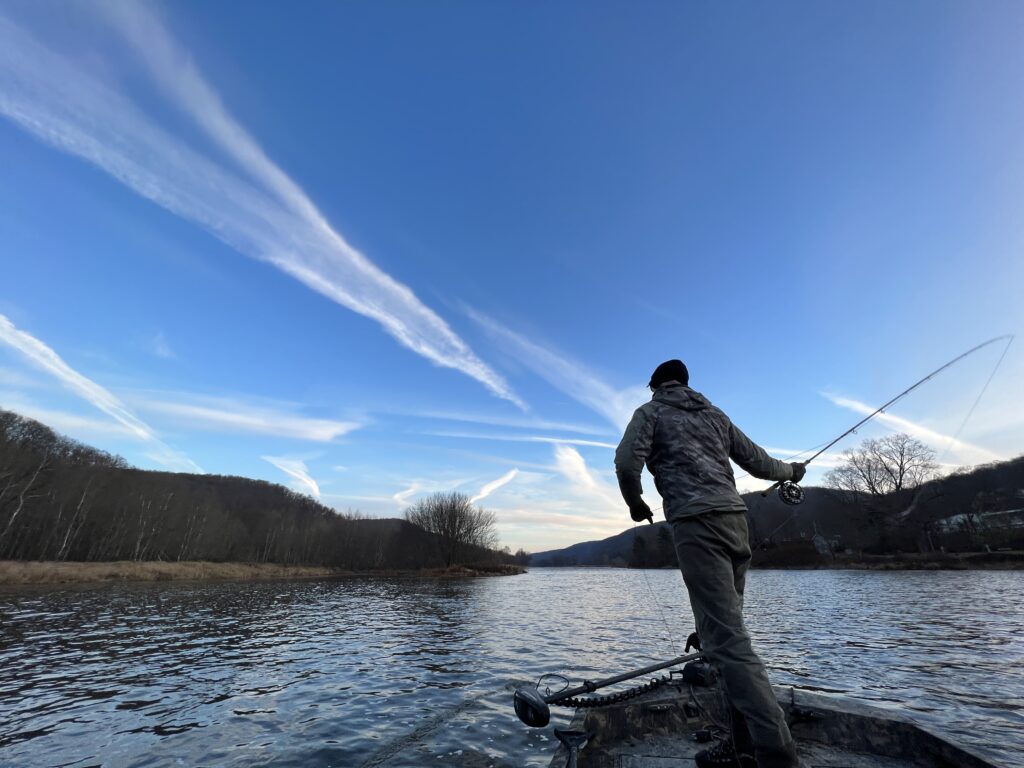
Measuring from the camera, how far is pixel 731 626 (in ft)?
12.1

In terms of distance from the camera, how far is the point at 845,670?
11195mm

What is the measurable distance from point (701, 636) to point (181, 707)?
10265 mm

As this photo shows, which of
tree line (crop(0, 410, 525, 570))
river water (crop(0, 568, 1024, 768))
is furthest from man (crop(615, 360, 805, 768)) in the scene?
tree line (crop(0, 410, 525, 570))

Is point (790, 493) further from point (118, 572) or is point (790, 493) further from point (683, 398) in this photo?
point (118, 572)

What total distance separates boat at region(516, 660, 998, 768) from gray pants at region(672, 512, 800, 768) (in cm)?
137

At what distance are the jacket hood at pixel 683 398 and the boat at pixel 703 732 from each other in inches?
120

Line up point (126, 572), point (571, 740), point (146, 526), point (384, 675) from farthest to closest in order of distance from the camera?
point (146, 526) → point (126, 572) → point (384, 675) → point (571, 740)

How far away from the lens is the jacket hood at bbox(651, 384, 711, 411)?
4.50 meters

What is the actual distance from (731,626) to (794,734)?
111 inches

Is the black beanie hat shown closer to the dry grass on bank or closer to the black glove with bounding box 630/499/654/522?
the black glove with bounding box 630/499/654/522

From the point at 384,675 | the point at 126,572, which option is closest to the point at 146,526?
the point at 126,572

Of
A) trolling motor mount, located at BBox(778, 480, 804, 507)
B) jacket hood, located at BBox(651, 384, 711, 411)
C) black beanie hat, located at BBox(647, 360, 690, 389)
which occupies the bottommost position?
trolling motor mount, located at BBox(778, 480, 804, 507)

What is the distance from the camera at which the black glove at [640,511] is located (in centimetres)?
446

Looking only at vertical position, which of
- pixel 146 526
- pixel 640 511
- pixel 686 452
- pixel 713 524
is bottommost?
pixel 713 524
